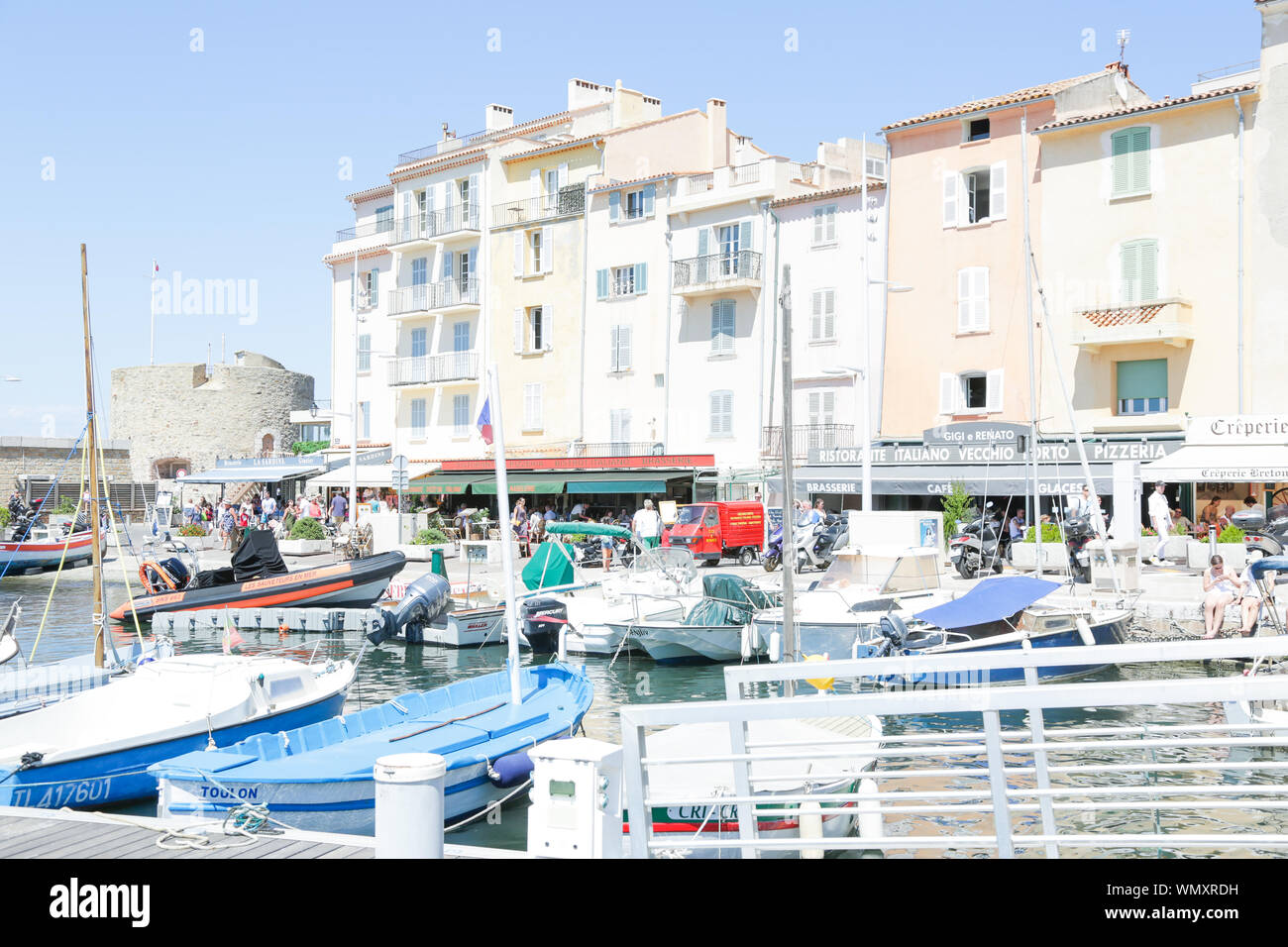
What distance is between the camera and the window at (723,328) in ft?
128

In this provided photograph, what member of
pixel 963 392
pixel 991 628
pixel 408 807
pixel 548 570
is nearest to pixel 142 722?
pixel 408 807

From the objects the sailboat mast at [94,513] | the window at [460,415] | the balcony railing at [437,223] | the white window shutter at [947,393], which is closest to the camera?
the sailboat mast at [94,513]

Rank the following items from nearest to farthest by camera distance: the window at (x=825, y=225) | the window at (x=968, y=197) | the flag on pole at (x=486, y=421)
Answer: the flag on pole at (x=486, y=421) → the window at (x=968, y=197) → the window at (x=825, y=225)

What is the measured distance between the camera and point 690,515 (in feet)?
105

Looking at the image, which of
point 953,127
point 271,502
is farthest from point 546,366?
point 953,127

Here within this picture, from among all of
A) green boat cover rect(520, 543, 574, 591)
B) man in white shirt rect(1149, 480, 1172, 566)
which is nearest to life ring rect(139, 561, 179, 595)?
green boat cover rect(520, 543, 574, 591)

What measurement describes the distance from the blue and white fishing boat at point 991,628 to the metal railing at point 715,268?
21099mm

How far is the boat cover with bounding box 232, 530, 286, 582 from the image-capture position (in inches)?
1045

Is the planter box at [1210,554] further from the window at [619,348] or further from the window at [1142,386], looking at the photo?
the window at [619,348]

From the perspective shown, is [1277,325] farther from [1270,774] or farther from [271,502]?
[271,502]

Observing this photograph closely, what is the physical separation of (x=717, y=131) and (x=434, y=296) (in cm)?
1282

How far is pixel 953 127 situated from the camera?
3444 cm

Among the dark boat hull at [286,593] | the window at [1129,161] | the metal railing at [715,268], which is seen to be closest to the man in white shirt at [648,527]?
the dark boat hull at [286,593]

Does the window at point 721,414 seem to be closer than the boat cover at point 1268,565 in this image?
No
